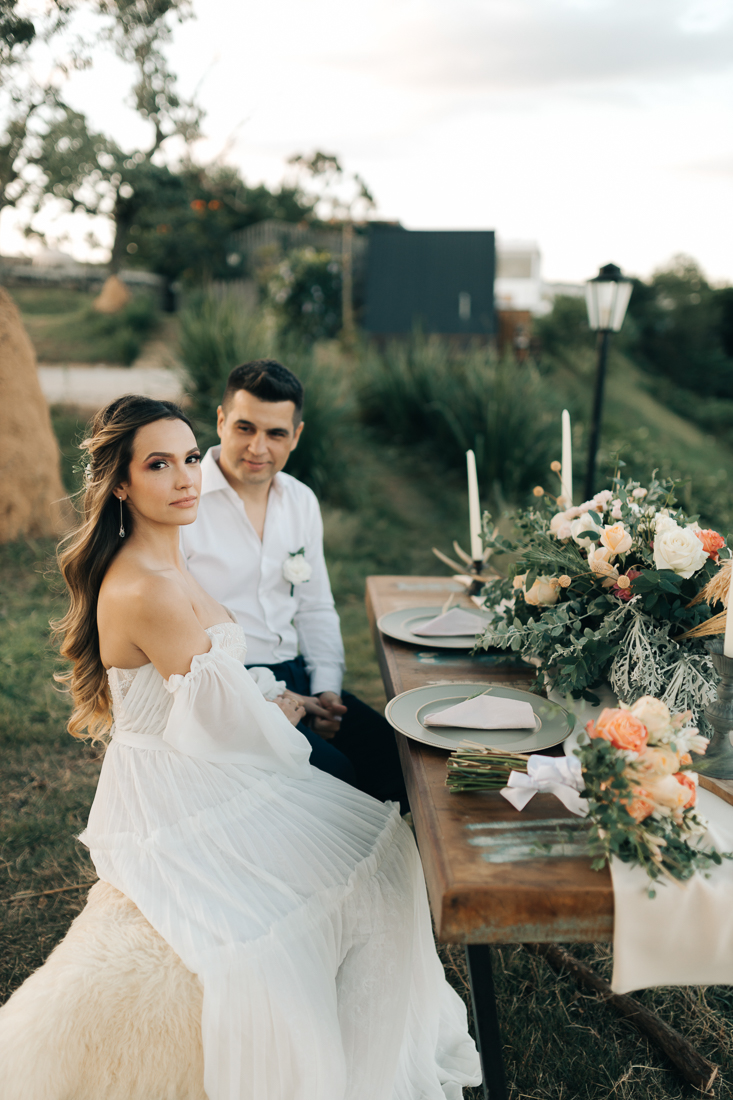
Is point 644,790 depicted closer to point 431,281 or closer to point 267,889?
point 267,889

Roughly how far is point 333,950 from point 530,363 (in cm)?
775

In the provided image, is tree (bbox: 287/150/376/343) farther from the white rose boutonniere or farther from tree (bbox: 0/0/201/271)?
the white rose boutonniere

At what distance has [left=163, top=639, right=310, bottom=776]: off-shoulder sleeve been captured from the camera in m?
1.56

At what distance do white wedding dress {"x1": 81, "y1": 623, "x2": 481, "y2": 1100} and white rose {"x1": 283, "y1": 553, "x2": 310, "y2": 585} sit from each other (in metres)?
0.68

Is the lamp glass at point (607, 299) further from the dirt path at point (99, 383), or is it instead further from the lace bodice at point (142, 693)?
the lace bodice at point (142, 693)

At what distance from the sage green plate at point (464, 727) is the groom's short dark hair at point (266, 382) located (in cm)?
113

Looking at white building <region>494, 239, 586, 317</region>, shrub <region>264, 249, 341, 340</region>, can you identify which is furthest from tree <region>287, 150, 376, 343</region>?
white building <region>494, 239, 586, 317</region>

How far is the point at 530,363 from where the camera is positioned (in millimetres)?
8305

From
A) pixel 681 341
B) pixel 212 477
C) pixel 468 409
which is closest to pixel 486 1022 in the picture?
pixel 212 477

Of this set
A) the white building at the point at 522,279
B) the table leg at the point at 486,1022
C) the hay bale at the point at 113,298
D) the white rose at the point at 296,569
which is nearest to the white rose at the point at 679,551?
the table leg at the point at 486,1022

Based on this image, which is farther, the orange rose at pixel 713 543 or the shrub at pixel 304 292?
the shrub at pixel 304 292

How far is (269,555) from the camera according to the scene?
246 cm

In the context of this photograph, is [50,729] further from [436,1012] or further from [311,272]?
[311,272]

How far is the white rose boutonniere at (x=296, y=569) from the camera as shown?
2.46m
